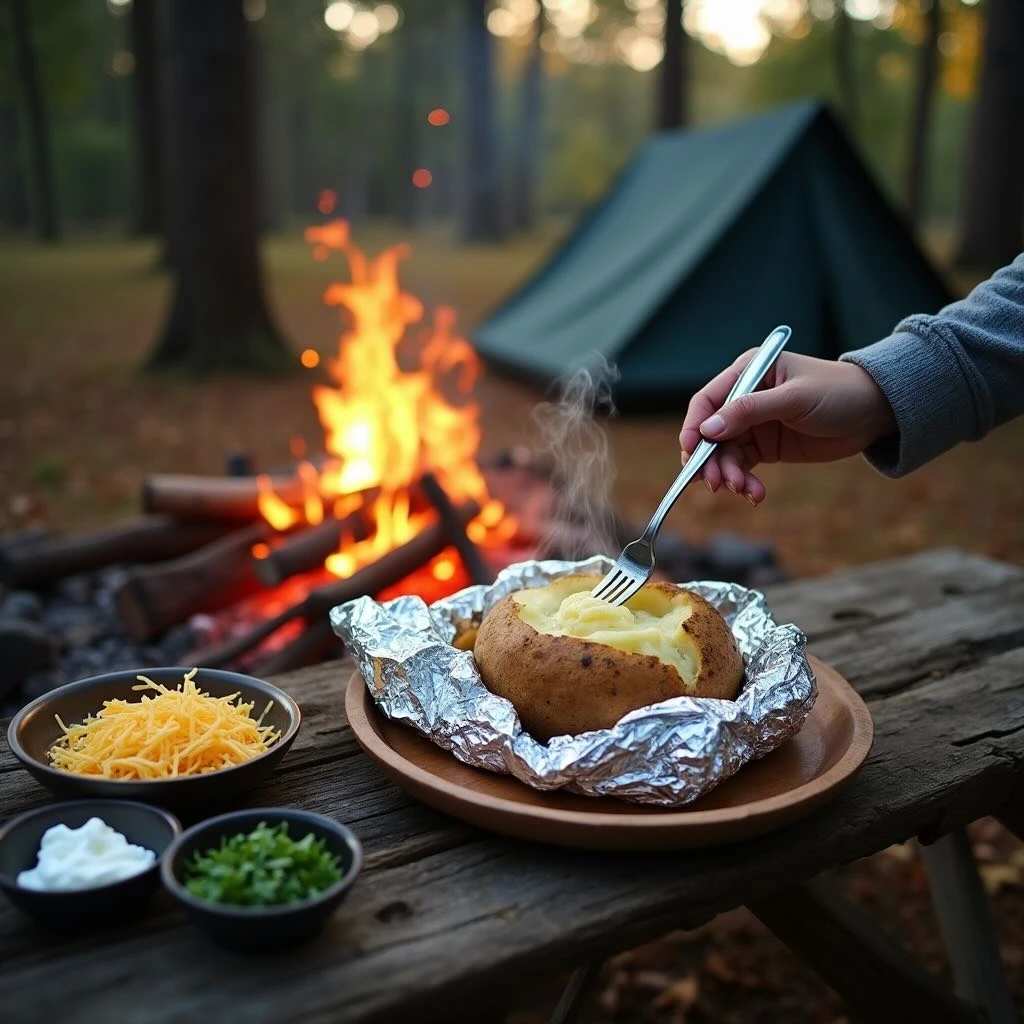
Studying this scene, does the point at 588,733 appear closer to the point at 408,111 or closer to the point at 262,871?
the point at 262,871

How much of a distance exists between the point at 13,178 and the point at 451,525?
33.8 meters

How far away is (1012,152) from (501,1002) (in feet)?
50.0

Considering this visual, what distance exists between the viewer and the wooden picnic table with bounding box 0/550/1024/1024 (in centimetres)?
131

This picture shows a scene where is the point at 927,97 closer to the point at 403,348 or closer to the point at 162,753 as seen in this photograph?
the point at 403,348

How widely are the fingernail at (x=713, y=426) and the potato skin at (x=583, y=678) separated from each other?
1.31 feet

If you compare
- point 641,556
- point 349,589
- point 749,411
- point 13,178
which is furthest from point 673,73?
point 13,178

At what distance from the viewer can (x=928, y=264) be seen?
915 centimetres

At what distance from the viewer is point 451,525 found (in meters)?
3.65

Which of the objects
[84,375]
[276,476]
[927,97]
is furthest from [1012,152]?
[276,476]

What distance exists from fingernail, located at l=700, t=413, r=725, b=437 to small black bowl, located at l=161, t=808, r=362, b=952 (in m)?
1.05

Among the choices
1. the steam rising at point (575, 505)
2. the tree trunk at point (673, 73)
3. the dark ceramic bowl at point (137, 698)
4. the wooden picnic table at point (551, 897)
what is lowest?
the steam rising at point (575, 505)

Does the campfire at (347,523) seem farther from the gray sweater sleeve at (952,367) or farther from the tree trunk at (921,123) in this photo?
the tree trunk at (921,123)

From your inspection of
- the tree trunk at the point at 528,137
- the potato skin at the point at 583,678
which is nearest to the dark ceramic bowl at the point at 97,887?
the potato skin at the point at 583,678

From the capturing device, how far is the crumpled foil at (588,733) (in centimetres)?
161
